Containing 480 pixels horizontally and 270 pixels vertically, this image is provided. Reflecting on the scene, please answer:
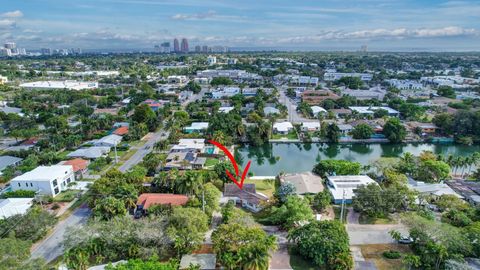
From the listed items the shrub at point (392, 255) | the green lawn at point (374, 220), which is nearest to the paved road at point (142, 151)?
the green lawn at point (374, 220)

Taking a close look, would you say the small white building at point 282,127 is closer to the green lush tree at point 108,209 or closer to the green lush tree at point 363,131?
the green lush tree at point 363,131

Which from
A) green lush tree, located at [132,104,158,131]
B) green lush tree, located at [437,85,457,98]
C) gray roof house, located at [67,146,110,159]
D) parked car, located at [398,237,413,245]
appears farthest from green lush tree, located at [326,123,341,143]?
green lush tree, located at [437,85,457,98]

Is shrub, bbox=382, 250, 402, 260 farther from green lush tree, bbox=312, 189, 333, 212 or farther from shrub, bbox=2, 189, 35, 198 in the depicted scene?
shrub, bbox=2, 189, 35, 198

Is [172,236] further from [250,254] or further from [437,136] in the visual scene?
[437,136]

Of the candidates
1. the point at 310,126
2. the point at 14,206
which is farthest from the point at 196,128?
the point at 14,206

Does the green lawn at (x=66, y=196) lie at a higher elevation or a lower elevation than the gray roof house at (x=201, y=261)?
lower

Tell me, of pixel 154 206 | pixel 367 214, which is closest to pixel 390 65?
pixel 367 214

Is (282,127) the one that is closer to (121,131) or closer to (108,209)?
(121,131)

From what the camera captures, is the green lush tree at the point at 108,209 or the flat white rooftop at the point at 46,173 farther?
the flat white rooftop at the point at 46,173
